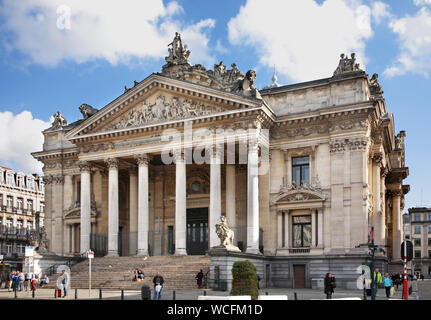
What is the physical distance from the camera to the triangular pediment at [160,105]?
41812 mm

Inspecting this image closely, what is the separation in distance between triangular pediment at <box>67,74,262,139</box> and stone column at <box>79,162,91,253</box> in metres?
3.15

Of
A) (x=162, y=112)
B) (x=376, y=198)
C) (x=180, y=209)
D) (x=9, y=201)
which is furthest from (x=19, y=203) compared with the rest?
(x=376, y=198)

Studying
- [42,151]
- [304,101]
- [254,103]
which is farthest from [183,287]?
[42,151]

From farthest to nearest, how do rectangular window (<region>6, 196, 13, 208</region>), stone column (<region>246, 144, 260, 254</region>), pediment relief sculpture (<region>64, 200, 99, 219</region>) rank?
1. rectangular window (<region>6, 196, 13, 208</region>)
2. pediment relief sculpture (<region>64, 200, 99, 219</region>)
3. stone column (<region>246, 144, 260, 254</region>)

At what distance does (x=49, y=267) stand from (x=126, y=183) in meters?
11.6

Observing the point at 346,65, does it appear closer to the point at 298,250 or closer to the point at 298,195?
the point at 298,195

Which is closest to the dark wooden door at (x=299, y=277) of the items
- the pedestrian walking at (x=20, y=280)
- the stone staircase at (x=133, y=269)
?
the stone staircase at (x=133, y=269)

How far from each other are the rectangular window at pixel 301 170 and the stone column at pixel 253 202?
420 centimetres

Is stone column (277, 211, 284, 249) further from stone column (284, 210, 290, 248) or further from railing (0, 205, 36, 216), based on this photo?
railing (0, 205, 36, 216)

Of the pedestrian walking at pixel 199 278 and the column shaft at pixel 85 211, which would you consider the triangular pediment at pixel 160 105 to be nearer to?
the column shaft at pixel 85 211

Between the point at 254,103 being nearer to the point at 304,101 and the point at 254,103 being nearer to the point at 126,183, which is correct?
the point at 304,101

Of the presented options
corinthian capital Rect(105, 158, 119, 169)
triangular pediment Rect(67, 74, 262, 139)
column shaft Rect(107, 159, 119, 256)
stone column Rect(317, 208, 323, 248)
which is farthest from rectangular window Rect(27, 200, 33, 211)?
stone column Rect(317, 208, 323, 248)

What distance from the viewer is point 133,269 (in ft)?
134

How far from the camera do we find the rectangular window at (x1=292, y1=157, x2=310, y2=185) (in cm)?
4312
